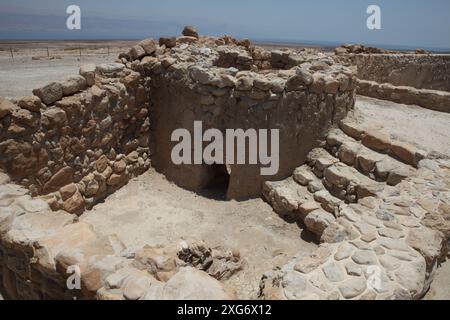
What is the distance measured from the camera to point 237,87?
6.54 meters

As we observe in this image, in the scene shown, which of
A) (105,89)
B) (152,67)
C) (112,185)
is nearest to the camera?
(105,89)

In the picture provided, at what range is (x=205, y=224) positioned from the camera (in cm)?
609

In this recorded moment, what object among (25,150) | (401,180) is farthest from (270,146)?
(25,150)

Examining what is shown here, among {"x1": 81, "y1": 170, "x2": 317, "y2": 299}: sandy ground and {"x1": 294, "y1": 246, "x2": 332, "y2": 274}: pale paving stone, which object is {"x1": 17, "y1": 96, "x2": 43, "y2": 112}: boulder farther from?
{"x1": 294, "y1": 246, "x2": 332, "y2": 274}: pale paving stone

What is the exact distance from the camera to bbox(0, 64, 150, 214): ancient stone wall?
16.4 feet

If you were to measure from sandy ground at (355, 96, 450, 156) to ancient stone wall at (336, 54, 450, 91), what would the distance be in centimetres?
641

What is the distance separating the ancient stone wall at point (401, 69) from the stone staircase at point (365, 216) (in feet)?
31.5

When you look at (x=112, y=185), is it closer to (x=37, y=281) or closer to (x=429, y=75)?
(x=37, y=281)

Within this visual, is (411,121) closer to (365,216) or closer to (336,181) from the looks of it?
(336,181)

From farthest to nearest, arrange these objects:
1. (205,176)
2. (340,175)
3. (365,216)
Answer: (205,176), (340,175), (365,216)

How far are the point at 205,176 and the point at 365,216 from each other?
12.4ft

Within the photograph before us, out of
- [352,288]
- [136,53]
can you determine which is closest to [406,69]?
[136,53]
